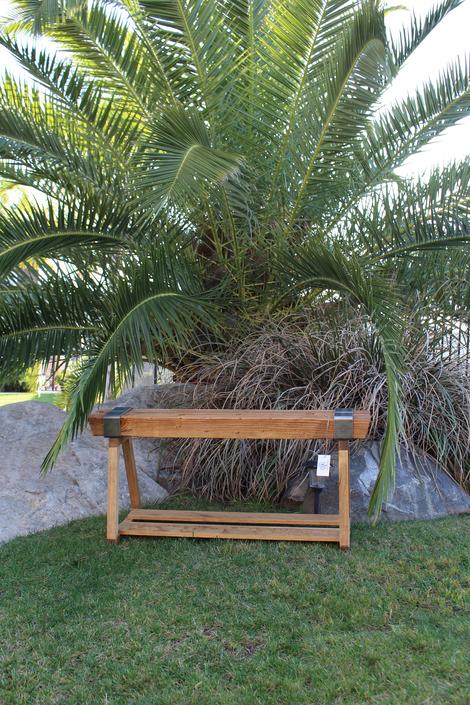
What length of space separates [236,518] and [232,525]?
2.3 inches

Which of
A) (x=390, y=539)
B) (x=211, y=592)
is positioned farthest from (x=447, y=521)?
(x=211, y=592)

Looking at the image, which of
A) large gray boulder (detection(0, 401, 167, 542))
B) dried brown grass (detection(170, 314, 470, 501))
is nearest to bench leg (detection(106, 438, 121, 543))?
large gray boulder (detection(0, 401, 167, 542))

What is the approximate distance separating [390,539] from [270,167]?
3.14m

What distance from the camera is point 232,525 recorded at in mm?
4699

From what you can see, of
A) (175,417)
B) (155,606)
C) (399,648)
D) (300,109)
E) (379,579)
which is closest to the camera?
(399,648)

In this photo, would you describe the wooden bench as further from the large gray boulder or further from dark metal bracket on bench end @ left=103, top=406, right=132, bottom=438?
the large gray boulder

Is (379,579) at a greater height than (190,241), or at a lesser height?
lesser

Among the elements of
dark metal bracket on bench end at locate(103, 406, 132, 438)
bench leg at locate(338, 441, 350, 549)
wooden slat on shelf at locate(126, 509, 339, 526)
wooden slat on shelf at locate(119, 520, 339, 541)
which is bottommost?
wooden slat on shelf at locate(119, 520, 339, 541)

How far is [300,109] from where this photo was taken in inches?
215

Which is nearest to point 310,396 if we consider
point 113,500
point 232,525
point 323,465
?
point 323,465

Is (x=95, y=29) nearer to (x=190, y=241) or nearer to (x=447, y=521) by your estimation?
(x=190, y=241)

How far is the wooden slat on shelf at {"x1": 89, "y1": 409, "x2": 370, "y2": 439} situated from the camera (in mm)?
4332

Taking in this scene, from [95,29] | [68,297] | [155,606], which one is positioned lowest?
[155,606]

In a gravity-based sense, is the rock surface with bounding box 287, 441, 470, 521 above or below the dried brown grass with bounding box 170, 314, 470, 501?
below
